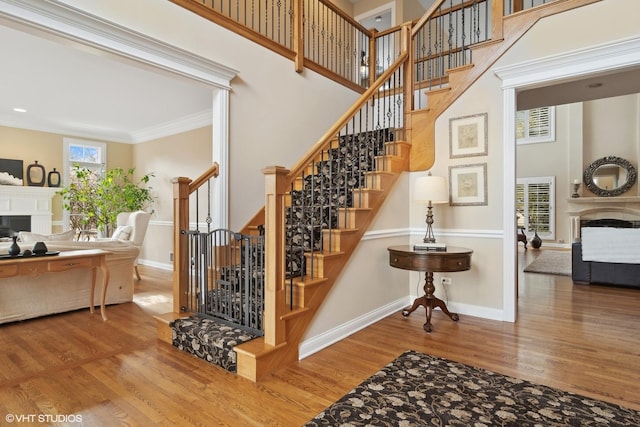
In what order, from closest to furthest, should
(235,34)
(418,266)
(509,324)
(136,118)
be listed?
1. (418,266)
2. (509,324)
3. (235,34)
4. (136,118)

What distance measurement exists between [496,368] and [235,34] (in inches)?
158

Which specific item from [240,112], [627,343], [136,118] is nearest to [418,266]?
[627,343]

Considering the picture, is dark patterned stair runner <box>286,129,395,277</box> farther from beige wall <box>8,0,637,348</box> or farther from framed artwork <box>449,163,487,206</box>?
framed artwork <box>449,163,487,206</box>

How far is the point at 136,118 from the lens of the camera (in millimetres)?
6270

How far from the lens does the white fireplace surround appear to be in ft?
20.1

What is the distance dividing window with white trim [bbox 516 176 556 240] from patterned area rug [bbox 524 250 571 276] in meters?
2.08

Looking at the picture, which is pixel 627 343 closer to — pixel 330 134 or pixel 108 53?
pixel 330 134

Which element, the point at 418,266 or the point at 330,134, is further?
Answer: the point at 418,266

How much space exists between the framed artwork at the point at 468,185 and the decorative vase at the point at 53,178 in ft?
23.8

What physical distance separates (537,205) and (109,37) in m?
11.3

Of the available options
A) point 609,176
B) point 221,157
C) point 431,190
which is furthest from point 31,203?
point 609,176

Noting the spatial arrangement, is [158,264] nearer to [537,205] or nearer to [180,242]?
[180,242]

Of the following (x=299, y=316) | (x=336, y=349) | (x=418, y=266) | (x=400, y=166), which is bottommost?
(x=336, y=349)

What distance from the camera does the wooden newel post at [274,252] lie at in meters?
2.35
